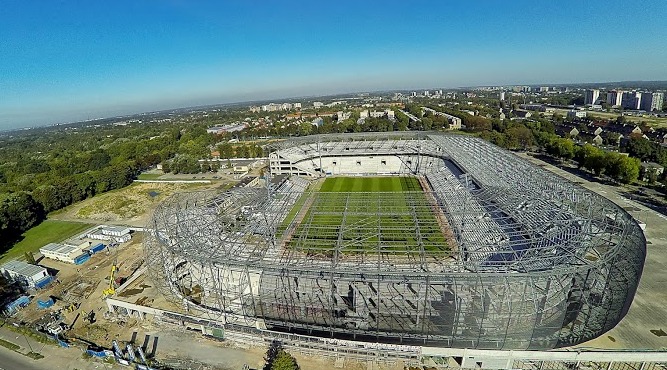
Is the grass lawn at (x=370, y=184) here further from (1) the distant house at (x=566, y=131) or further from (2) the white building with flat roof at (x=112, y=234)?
(1) the distant house at (x=566, y=131)

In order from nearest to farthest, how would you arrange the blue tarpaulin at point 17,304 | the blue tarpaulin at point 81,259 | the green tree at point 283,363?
the green tree at point 283,363 → the blue tarpaulin at point 17,304 → the blue tarpaulin at point 81,259

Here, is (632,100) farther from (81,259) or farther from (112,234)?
(81,259)

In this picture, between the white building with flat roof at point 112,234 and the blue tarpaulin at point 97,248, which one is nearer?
the blue tarpaulin at point 97,248

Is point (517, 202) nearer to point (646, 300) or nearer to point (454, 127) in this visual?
point (646, 300)

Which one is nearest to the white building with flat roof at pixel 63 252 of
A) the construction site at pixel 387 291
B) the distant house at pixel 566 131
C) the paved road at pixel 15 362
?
the construction site at pixel 387 291

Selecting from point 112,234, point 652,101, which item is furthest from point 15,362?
point 652,101
